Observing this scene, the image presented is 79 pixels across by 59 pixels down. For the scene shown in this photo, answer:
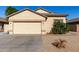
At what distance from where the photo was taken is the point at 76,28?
29.5m

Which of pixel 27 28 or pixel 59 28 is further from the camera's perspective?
pixel 59 28

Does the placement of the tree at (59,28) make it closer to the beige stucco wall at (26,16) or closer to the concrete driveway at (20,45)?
the beige stucco wall at (26,16)

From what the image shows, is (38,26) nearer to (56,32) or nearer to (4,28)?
(56,32)

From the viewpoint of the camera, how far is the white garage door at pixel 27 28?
2138 cm

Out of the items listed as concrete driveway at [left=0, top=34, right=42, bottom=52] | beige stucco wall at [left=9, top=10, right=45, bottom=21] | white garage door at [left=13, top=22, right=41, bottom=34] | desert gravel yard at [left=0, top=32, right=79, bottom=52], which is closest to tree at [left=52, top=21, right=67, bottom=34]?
beige stucco wall at [left=9, top=10, right=45, bottom=21]

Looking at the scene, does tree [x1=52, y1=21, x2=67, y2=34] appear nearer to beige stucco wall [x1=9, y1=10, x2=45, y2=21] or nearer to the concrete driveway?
beige stucco wall [x1=9, y1=10, x2=45, y2=21]

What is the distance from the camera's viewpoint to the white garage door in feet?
70.1

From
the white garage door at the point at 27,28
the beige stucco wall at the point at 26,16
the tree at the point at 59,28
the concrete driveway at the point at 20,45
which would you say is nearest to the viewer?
the concrete driveway at the point at 20,45

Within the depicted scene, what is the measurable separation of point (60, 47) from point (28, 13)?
40.4ft

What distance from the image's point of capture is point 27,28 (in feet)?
70.1

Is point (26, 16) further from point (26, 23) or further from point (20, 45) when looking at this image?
point (20, 45)

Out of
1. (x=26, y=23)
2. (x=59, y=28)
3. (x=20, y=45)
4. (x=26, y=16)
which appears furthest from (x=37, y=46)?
(x=59, y=28)

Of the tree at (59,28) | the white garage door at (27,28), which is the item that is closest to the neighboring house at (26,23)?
the white garage door at (27,28)
